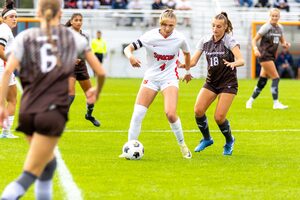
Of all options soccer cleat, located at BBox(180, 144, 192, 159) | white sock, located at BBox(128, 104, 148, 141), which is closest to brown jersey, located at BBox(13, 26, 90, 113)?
white sock, located at BBox(128, 104, 148, 141)

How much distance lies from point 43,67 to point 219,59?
20.5 ft

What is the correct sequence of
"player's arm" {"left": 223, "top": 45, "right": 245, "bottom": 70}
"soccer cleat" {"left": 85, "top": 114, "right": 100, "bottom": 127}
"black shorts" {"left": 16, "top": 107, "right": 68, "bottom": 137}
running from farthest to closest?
"soccer cleat" {"left": 85, "top": 114, "right": 100, "bottom": 127}
"player's arm" {"left": 223, "top": 45, "right": 245, "bottom": 70}
"black shorts" {"left": 16, "top": 107, "right": 68, "bottom": 137}

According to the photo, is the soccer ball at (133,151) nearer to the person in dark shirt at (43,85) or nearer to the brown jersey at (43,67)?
the person in dark shirt at (43,85)

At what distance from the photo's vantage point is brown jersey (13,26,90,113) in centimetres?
754

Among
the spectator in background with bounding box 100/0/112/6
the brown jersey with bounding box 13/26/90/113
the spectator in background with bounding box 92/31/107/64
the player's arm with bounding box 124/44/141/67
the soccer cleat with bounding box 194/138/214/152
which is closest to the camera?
the brown jersey with bounding box 13/26/90/113

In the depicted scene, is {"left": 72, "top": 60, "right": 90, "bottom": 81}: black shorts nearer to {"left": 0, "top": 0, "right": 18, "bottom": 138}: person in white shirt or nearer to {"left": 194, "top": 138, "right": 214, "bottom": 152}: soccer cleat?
{"left": 0, "top": 0, "right": 18, "bottom": 138}: person in white shirt

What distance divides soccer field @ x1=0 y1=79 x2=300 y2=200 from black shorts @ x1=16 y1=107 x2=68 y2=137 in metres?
2.44

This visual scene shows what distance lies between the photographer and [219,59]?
13.5 m

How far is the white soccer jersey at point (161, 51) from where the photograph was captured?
12.8 m

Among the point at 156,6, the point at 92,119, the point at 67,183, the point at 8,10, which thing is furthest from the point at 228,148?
the point at 156,6

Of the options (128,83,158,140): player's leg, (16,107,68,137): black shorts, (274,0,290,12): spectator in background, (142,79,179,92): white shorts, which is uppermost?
(16,107,68,137): black shorts

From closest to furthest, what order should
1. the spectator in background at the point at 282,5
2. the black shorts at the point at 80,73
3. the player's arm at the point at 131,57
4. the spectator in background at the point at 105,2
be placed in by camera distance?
the player's arm at the point at 131,57, the black shorts at the point at 80,73, the spectator in background at the point at 282,5, the spectator in background at the point at 105,2

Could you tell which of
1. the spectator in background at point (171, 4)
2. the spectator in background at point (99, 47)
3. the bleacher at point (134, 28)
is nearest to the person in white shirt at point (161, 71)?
the spectator in background at point (99, 47)

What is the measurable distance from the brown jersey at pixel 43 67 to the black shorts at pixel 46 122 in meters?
0.05
